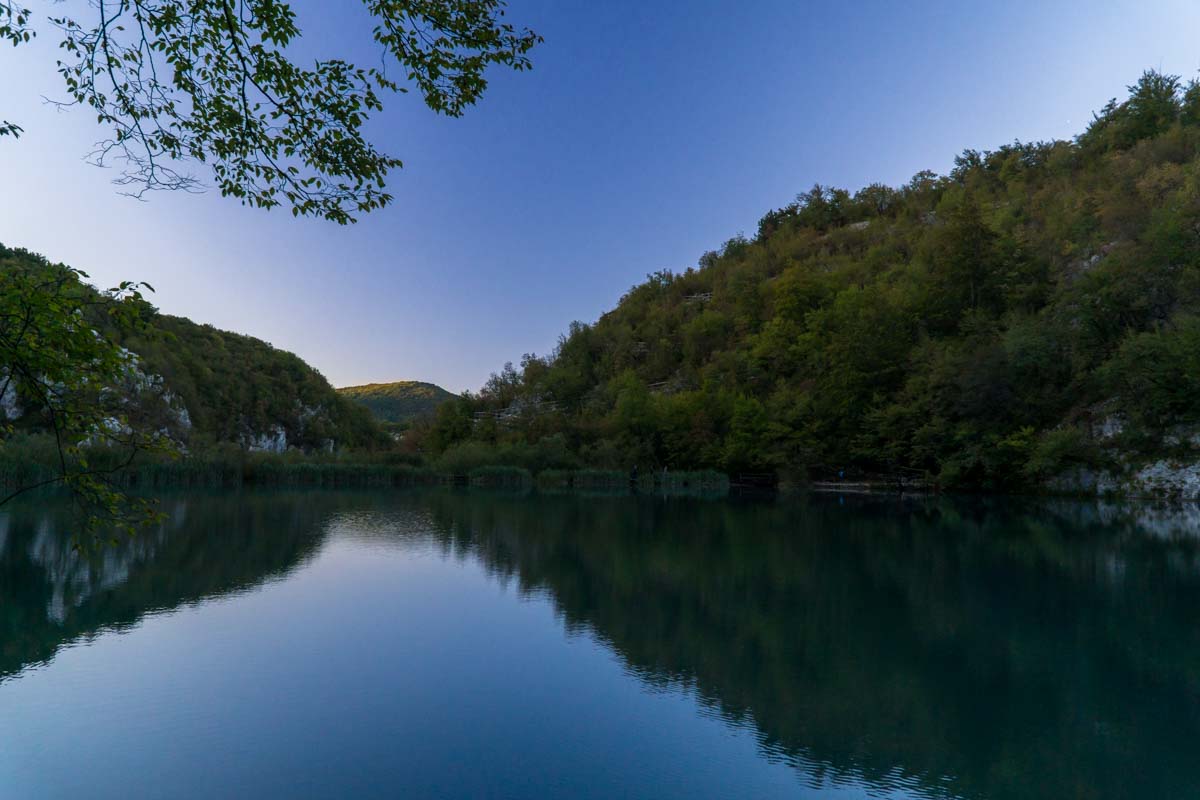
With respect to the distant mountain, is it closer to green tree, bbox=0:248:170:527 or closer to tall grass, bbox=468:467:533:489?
tall grass, bbox=468:467:533:489

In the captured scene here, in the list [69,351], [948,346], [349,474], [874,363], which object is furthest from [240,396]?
[69,351]

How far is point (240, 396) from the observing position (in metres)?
69.6

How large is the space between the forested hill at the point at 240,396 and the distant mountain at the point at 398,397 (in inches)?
1112

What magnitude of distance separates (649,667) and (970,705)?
272 centimetres

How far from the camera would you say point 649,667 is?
6.69 m

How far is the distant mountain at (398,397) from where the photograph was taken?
4648 inches

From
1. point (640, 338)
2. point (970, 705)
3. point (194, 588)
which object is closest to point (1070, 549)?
point (970, 705)

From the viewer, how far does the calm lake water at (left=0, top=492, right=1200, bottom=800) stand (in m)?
4.42

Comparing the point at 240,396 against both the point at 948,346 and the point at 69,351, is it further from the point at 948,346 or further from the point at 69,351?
the point at 69,351

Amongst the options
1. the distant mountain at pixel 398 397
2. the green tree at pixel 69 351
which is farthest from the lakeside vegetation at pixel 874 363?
the distant mountain at pixel 398 397

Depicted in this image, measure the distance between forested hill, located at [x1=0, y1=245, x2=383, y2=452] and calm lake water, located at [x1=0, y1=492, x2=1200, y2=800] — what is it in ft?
138

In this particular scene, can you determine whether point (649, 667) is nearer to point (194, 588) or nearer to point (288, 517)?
point (194, 588)

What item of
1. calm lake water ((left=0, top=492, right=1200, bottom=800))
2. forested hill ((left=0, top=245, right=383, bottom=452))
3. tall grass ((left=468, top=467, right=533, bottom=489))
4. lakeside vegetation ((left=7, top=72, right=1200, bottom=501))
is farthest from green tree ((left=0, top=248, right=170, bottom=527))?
forested hill ((left=0, top=245, right=383, bottom=452))

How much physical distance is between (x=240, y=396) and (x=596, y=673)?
7246 cm
